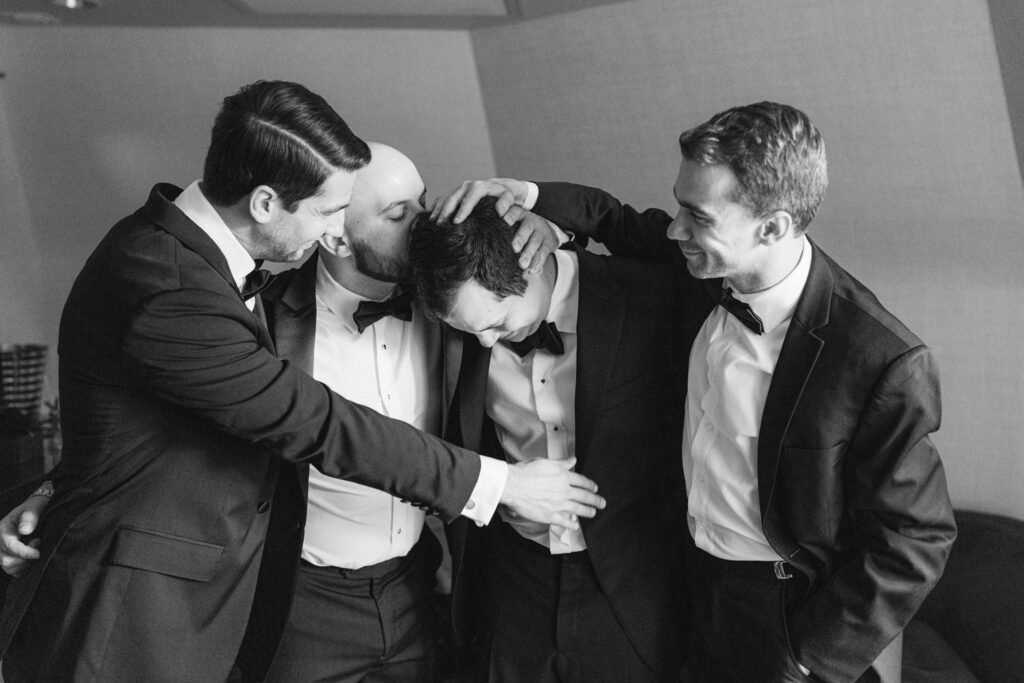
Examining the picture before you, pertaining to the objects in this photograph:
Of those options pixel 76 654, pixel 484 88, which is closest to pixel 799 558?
pixel 76 654

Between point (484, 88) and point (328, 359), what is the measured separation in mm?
1680

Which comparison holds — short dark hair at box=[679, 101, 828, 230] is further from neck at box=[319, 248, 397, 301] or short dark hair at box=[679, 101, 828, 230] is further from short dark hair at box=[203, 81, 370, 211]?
neck at box=[319, 248, 397, 301]

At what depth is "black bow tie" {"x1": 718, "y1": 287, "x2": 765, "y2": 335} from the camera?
196cm

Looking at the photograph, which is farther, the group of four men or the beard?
the beard

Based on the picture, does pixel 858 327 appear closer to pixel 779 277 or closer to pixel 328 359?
pixel 779 277

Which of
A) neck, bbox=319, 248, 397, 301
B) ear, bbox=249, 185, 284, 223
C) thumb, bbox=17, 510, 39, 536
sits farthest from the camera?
neck, bbox=319, 248, 397, 301

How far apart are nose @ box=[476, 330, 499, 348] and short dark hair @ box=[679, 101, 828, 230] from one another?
64 centimetres

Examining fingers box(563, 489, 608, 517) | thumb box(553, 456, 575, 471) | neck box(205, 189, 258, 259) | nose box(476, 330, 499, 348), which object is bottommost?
fingers box(563, 489, 608, 517)

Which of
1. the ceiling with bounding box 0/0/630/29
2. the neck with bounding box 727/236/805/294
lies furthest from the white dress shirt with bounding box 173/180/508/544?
the ceiling with bounding box 0/0/630/29

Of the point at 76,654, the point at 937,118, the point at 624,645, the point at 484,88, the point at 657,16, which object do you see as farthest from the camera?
the point at 484,88

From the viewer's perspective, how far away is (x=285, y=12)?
351cm

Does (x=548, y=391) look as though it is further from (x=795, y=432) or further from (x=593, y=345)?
(x=795, y=432)

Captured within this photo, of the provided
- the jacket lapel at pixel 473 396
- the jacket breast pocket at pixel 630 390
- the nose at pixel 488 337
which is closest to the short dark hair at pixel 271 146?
the nose at pixel 488 337

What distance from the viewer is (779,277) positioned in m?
1.94
